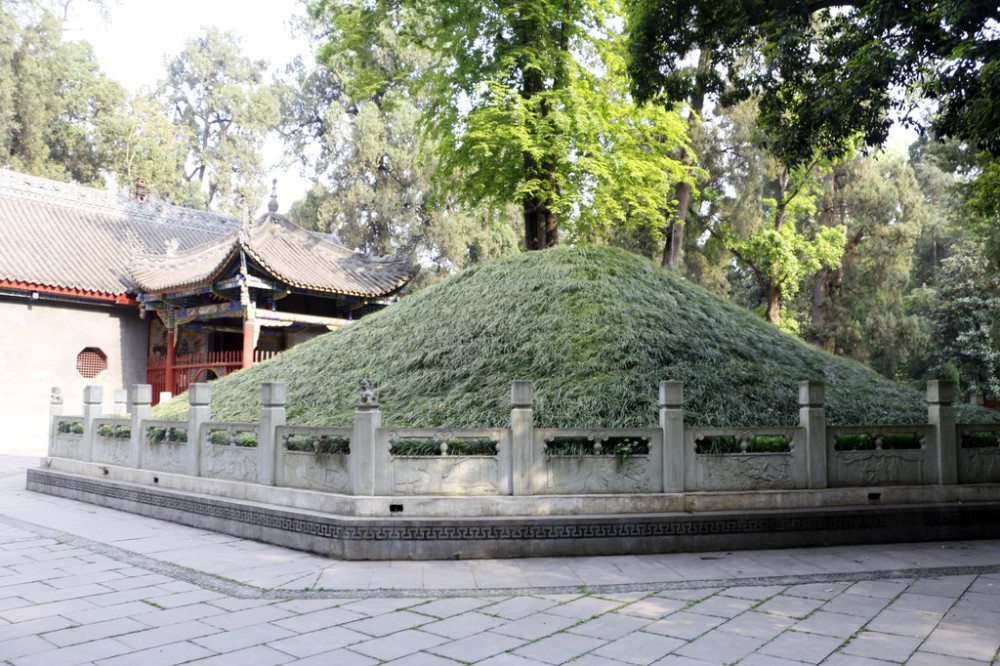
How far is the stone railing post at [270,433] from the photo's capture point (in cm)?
749

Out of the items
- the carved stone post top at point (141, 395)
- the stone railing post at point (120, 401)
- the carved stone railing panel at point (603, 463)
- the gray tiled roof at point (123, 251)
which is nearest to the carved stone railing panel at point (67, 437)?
the stone railing post at point (120, 401)

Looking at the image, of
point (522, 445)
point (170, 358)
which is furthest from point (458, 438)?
point (170, 358)

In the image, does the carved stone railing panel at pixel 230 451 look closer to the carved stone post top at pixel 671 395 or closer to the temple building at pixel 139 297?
the carved stone post top at pixel 671 395

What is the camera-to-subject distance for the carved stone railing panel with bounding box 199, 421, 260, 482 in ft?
25.7

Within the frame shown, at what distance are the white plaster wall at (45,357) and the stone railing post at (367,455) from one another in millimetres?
15307

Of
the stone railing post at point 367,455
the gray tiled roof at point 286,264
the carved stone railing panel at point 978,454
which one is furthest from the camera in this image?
the gray tiled roof at point 286,264

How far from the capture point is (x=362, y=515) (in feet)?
21.4

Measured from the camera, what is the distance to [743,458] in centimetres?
702

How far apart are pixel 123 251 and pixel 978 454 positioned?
2158 centimetres

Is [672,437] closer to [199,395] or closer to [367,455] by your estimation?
[367,455]

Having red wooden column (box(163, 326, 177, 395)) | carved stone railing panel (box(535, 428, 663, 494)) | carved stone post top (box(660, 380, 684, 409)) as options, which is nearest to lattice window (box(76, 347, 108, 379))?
red wooden column (box(163, 326, 177, 395))

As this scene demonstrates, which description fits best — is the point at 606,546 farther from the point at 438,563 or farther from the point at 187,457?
the point at 187,457

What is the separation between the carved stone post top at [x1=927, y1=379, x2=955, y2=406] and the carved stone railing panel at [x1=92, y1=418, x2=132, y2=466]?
9678 millimetres

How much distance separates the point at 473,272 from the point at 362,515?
615 cm
